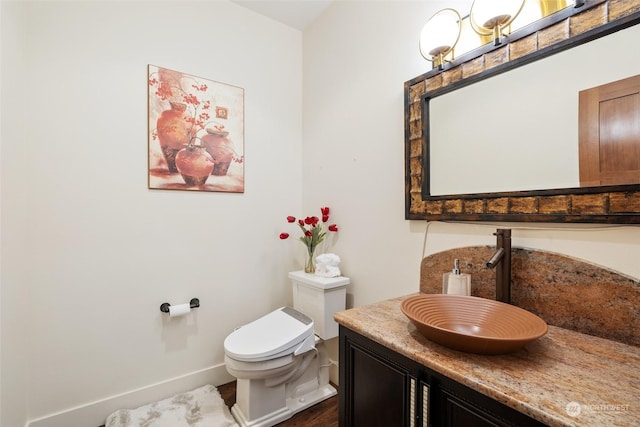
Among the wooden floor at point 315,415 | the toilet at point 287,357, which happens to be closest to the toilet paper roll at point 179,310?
the toilet at point 287,357

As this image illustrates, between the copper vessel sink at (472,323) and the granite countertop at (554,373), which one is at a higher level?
the copper vessel sink at (472,323)

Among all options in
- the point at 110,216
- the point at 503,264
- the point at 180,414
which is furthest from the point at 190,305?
the point at 503,264

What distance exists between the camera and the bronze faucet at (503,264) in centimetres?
100

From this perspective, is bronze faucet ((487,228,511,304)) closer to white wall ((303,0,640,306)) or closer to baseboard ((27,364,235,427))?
white wall ((303,0,640,306))

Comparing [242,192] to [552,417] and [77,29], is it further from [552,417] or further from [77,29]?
[552,417]

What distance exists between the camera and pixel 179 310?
1.71 metres

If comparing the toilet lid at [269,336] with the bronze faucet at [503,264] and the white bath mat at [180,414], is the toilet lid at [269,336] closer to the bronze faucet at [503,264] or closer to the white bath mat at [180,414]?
the white bath mat at [180,414]

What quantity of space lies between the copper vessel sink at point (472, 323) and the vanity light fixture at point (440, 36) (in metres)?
1.04

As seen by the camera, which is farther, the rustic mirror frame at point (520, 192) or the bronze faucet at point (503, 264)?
the bronze faucet at point (503, 264)

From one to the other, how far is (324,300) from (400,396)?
0.87 metres

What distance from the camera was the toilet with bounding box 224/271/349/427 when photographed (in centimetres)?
144

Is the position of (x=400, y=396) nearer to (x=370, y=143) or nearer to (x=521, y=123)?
(x=521, y=123)

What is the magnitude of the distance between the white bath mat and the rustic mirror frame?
1572 millimetres

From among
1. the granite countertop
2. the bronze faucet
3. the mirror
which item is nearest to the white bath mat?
the granite countertop
